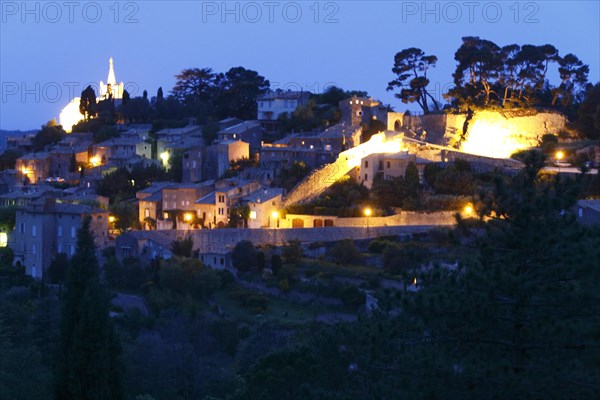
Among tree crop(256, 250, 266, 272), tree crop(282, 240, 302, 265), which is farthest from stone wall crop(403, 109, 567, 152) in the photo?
tree crop(256, 250, 266, 272)

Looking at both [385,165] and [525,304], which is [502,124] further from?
[525,304]

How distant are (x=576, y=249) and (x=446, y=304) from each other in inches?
57.1

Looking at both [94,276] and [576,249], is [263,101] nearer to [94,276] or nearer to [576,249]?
[94,276]

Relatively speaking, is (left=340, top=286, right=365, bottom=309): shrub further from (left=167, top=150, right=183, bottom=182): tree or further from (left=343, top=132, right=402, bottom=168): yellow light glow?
(left=167, top=150, right=183, bottom=182): tree

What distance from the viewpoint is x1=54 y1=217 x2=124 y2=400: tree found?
48.6 feet


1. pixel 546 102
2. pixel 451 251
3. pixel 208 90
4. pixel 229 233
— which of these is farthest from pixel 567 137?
pixel 208 90

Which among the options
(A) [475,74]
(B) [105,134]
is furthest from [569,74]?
(B) [105,134]

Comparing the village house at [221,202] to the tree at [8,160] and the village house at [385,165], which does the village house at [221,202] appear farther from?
the tree at [8,160]

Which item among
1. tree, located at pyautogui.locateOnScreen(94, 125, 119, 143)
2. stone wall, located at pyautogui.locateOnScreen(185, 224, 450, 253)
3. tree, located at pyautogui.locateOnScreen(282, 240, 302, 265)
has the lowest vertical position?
tree, located at pyautogui.locateOnScreen(282, 240, 302, 265)

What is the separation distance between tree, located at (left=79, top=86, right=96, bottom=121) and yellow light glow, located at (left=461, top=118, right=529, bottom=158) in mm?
19284

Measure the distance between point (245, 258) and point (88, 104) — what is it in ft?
73.9

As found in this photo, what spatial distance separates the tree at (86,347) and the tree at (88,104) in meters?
33.6

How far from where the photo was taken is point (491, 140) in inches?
1422

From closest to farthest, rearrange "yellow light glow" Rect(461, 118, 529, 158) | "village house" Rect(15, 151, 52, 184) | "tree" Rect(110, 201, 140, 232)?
"tree" Rect(110, 201, 140, 232) < "yellow light glow" Rect(461, 118, 529, 158) < "village house" Rect(15, 151, 52, 184)
